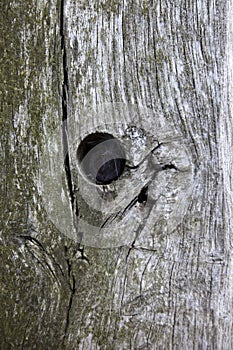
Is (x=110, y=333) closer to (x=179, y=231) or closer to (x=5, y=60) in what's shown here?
(x=179, y=231)

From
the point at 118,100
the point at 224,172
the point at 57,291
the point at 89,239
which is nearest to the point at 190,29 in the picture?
the point at 118,100

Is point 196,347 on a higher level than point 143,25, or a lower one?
lower

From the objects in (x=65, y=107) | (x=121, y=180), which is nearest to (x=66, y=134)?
(x=65, y=107)

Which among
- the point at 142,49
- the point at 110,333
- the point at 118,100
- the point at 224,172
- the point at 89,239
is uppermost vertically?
the point at 142,49

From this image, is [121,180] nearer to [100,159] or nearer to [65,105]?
[100,159]
